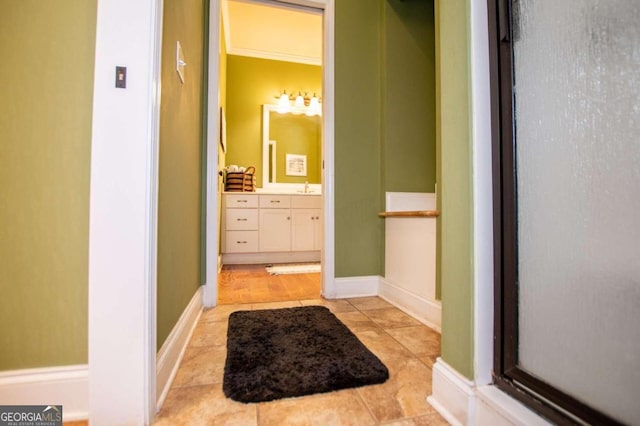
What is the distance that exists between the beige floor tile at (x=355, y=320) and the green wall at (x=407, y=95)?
955 millimetres

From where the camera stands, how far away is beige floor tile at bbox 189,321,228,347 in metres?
1.42

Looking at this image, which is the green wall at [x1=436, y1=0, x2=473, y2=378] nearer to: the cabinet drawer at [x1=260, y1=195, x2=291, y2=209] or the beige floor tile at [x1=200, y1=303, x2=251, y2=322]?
the beige floor tile at [x1=200, y1=303, x2=251, y2=322]

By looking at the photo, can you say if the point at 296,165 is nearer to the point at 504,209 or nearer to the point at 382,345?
the point at 382,345


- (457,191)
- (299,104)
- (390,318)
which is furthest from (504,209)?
(299,104)

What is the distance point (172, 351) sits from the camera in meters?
1.12

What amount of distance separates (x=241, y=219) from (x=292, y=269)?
3.03 ft

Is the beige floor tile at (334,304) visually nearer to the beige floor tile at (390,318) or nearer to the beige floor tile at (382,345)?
the beige floor tile at (390,318)

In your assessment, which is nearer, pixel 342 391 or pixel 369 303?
pixel 342 391

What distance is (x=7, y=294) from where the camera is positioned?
0.84m

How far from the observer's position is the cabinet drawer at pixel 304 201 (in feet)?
12.7

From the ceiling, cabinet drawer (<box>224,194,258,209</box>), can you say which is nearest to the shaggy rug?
cabinet drawer (<box>224,194,258,209</box>)

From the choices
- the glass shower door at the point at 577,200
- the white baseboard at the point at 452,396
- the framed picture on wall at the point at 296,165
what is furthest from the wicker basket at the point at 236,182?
the glass shower door at the point at 577,200

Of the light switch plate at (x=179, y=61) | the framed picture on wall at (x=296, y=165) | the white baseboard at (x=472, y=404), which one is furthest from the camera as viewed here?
the framed picture on wall at (x=296, y=165)

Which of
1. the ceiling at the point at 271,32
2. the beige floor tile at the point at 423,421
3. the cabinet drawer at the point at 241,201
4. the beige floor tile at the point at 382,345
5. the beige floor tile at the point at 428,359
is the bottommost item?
the beige floor tile at the point at 423,421
